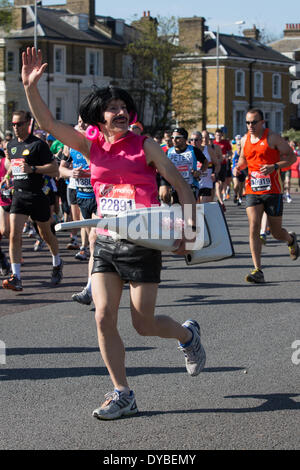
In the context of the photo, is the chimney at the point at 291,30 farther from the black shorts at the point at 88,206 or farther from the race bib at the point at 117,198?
the race bib at the point at 117,198

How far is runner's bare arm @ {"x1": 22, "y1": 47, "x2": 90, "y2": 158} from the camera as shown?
480 cm

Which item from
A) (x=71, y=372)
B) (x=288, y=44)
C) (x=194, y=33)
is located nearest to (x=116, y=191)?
(x=71, y=372)

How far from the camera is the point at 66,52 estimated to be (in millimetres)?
63844

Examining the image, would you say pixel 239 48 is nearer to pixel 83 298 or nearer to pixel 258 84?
pixel 258 84

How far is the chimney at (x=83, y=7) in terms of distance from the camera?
6794 cm

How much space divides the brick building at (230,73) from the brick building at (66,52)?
6131mm

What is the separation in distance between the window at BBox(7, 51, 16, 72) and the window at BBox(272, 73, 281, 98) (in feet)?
96.6

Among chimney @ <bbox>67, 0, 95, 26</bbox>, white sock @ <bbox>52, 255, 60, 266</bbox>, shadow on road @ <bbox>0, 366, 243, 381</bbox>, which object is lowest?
shadow on road @ <bbox>0, 366, 243, 381</bbox>

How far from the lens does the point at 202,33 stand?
7544 cm

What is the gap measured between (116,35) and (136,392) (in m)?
64.9

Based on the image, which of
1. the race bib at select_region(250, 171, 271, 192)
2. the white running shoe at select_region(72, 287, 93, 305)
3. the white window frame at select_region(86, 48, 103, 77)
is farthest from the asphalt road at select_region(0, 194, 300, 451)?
the white window frame at select_region(86, 48, 103, 77)

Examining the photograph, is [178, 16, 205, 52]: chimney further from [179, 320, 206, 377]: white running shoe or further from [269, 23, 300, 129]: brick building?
[179, 320, 206, 377]: white running shoe

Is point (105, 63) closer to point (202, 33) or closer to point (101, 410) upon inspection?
point (202, 33)

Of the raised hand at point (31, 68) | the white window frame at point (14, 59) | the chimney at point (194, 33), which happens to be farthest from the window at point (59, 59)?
the raised hand at point (31, 68)
